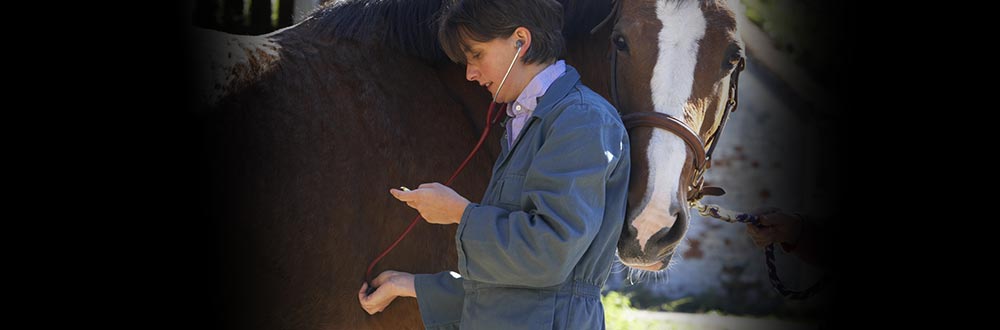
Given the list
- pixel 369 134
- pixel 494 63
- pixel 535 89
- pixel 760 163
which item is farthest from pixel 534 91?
pixel 760 163

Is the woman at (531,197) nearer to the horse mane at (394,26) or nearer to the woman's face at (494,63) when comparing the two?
the woman's face at (494,63)

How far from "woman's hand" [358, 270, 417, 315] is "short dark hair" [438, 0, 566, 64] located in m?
0.59

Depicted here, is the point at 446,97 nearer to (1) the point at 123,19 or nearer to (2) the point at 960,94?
(1) the point at 123,19

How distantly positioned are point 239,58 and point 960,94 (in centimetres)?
261

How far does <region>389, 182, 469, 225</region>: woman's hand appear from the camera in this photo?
206cm

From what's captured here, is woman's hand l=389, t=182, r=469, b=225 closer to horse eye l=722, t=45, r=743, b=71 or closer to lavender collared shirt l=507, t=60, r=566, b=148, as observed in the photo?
→ lavender collared shirt l=507, t=60, r=566, b=148

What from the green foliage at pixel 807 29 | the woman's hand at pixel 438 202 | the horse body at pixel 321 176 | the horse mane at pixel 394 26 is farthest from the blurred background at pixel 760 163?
the woman's hand at pixel 438 202

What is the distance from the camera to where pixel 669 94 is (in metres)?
2.49

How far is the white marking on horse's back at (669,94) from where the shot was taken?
2291 mm

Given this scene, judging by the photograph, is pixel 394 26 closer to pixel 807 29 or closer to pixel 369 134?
pixel 369 134

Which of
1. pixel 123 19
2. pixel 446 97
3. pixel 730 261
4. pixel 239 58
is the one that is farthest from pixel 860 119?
pixel 730 261

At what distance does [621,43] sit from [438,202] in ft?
2.87

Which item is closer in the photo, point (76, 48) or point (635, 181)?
point (76, 48)

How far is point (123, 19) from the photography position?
2199 millimetres
